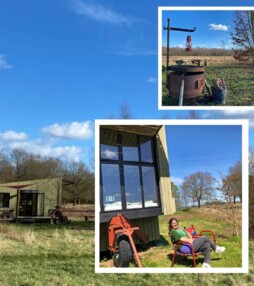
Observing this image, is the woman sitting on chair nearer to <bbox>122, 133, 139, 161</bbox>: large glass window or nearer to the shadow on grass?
the shadow on grass

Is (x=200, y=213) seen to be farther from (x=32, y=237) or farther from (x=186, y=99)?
(x=32, y=237)

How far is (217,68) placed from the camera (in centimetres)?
605

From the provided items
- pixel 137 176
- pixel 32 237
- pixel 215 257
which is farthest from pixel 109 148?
pixel 32 237

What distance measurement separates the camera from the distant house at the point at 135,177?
570 centimetres

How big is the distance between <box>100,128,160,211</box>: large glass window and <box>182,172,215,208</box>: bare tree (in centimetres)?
45

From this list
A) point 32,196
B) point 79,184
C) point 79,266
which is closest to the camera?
point 79,266

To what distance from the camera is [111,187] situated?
5.76m

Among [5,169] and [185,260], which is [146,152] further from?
[5,169]

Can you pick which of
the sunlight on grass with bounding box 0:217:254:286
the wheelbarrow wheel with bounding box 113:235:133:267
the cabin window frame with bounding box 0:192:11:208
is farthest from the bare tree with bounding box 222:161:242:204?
the cabin window frame with bounding box 0:192:11:208

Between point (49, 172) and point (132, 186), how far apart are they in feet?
76.1

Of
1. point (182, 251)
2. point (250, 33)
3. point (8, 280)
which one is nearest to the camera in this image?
point (182, 251)

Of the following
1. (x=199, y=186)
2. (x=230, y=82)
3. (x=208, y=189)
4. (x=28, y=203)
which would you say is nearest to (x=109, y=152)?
(x=199, y=186)

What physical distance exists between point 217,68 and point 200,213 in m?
2.08

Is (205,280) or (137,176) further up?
(137,176)
